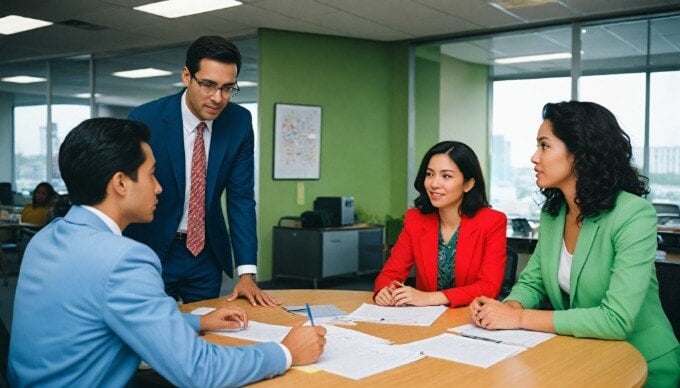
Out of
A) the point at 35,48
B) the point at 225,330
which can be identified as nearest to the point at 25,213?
the point at 35,48

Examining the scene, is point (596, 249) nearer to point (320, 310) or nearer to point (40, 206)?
point (320, 310)

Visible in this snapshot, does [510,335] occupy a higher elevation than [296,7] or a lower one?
lower

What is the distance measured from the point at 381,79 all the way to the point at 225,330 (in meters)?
6.49

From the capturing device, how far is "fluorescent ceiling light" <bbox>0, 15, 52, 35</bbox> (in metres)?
7.16

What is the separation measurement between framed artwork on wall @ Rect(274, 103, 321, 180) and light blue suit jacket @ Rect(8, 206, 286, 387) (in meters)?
5.89

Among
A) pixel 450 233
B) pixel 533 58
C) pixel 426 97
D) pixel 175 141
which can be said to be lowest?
pixel 450 233

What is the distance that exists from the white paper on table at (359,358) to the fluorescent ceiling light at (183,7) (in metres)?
4.92

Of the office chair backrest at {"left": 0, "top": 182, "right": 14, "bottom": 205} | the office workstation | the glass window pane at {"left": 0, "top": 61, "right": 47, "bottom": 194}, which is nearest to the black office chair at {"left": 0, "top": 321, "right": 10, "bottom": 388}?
the office workstation

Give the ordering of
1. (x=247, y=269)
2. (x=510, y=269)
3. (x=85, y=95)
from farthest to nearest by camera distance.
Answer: (x=85, y=95)
(x=510, y=269)
(x=247, y=269)

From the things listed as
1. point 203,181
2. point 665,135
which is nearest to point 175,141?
point 203,181

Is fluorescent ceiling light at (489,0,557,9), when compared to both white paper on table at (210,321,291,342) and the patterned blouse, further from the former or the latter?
white paper on table at (210,321,291,342)

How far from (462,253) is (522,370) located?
3.67ft

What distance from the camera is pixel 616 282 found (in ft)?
6.32

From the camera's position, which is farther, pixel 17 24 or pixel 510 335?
pixel 17 24
